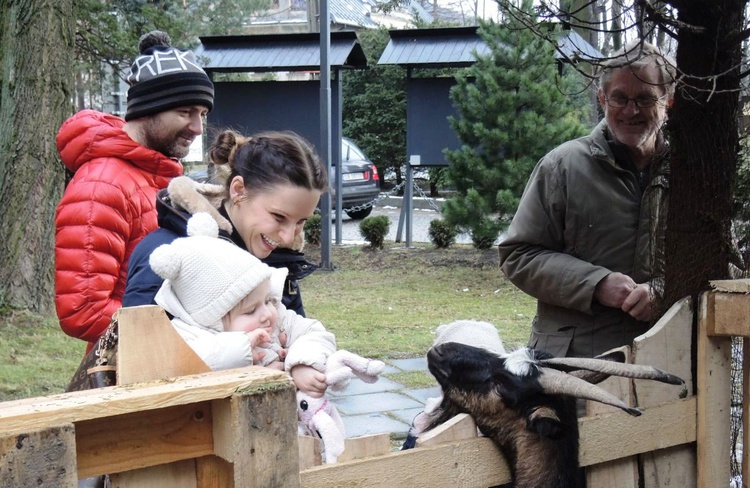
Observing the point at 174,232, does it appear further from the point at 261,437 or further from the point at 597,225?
the point at 597,225

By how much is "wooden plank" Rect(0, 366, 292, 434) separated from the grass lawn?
16.6ft

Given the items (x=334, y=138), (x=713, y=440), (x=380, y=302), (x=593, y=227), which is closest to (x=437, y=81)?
(x=334, y=138)

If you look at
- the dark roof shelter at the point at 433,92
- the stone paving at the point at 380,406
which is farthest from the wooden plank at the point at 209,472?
the dark roof shelter at the point at 433,92

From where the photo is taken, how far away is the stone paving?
5.52 m

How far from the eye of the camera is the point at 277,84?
14477mm

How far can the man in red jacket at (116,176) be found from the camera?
306 centimetres

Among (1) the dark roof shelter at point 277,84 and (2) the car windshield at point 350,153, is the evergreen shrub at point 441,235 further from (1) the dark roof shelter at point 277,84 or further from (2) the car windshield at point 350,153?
(2) the car windshield at point 350,153

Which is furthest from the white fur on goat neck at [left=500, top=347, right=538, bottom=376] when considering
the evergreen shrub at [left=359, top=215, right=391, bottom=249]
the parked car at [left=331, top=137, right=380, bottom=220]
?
the parked car at [left=331, top=137, right=380, bottom=220]

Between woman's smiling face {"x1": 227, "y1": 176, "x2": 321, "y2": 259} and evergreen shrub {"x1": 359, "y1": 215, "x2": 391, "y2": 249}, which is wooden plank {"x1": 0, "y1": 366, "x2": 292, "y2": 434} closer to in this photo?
woman's smiling face {"x1": 227, "y1": 176, "x2": 321, "y2": 259}

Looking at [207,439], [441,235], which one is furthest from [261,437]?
[441,235]

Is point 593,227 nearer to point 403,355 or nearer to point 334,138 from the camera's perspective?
point 403,355

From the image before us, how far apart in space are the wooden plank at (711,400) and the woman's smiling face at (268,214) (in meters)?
1.23

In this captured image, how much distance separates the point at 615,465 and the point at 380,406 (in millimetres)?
3687

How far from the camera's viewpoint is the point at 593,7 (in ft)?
10.6
